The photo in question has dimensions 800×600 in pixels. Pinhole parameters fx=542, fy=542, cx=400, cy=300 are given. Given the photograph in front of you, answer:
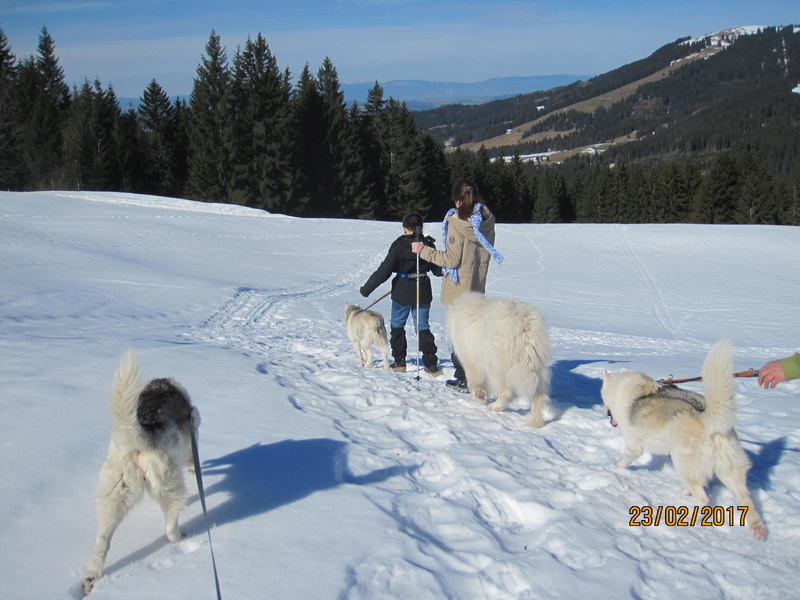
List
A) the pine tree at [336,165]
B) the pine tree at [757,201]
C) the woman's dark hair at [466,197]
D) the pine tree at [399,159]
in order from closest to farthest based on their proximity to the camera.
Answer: the woman's dark hair at [466,197] → the pine tree at [336,165] → the pine tree at [399,159] → the pine tree at [757,201]

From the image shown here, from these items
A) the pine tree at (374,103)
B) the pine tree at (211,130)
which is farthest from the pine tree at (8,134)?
the pine tree at (374,103)

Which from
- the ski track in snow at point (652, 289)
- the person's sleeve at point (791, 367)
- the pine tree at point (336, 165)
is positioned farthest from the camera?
the pine tree at point (336, 165)

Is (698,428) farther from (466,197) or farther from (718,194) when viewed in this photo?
(718,194)

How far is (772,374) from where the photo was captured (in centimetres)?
356

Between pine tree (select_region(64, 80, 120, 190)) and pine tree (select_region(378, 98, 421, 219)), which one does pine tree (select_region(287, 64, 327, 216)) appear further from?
pine tree (select_region(64, 80, 120, 190))

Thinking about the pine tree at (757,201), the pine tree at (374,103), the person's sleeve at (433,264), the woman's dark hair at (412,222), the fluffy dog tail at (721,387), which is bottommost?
the fluffy dog tail at (721,387)

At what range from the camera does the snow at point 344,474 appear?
9.62ft

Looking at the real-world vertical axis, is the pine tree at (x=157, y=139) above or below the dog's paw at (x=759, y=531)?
above

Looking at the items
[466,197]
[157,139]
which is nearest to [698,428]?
[466,197]

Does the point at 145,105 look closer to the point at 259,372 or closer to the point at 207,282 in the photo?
the point at 207,282

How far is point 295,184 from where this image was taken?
4069 cm

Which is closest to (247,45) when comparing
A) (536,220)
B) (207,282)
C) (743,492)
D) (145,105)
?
(145,105)

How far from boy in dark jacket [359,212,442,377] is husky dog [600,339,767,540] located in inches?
127

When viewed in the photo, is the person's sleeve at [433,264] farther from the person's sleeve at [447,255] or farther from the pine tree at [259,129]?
the pine tree at [259,129]
